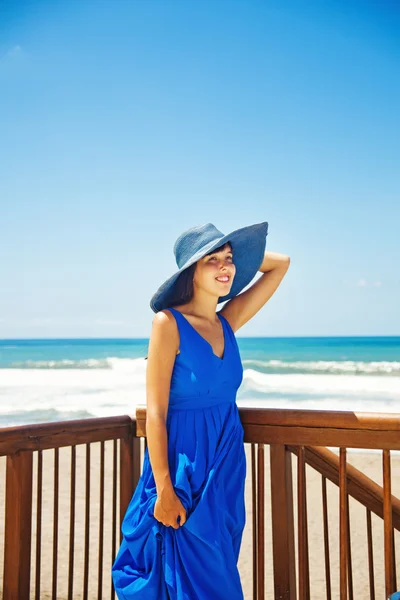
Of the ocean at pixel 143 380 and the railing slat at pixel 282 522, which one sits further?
the ocean at pixel 143 380

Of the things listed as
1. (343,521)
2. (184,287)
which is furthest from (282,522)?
(184,287)

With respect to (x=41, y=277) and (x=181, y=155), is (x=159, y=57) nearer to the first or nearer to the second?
(x=181, y=155)

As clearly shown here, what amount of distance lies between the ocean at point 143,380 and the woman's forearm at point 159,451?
7.12 metres

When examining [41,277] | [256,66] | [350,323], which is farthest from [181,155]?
[350,323]

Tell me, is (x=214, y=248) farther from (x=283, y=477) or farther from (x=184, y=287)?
(x=283, y=477)

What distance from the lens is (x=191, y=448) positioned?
5.35 ft

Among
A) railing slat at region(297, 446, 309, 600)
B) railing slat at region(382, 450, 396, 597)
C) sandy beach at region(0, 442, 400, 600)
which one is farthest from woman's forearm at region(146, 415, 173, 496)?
sandy beach at region(0, 442, 400, 600)

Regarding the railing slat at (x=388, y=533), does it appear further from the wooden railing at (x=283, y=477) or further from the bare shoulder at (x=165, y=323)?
the bare shoulder at (x=165, y=323)

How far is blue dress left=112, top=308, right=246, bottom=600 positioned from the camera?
1519 millimetres

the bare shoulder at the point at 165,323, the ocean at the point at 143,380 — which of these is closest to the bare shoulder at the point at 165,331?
the bare shoulder at the point at 165,323

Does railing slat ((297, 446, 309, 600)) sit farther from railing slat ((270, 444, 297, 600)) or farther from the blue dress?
the blue dress

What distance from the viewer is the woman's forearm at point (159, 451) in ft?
5.10

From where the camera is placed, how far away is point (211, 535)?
1524 mm

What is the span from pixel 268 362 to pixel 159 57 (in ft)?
59.4
